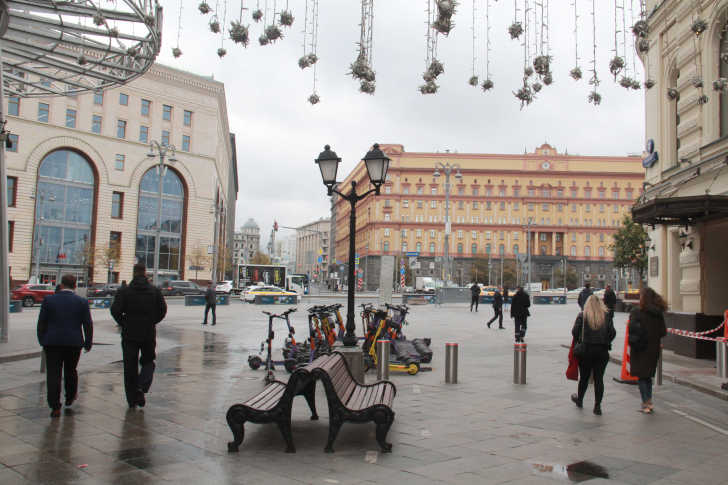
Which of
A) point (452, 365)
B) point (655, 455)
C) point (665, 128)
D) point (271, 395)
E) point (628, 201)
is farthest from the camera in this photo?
point (628, 201)

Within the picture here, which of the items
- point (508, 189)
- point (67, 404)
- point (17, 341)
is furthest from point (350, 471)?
point (508, 189)

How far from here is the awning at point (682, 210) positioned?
35.9 feet

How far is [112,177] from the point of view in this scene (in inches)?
2178

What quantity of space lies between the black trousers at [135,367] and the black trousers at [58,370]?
0.58 metres

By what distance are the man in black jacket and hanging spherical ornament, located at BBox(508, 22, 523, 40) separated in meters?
5.27

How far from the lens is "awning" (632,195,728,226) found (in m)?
11.0

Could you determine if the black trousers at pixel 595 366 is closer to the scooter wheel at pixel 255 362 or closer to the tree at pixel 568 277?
the scooter wheel at pixel 255 362

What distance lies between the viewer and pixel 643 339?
24.8 feet

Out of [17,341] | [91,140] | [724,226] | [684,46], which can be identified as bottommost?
[17,341]

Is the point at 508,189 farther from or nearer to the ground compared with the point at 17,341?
farther from the ground

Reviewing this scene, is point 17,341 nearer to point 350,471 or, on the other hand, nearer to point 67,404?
point 67,404

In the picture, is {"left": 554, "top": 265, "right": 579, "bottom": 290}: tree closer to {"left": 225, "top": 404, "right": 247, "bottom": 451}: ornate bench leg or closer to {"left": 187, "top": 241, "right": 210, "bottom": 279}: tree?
{"left": 187, "top": 241, "right": 210, "bottom": 279}: tree

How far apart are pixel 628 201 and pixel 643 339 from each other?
10123 centimetres

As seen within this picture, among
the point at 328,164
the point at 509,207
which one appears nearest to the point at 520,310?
the point at 328,164
